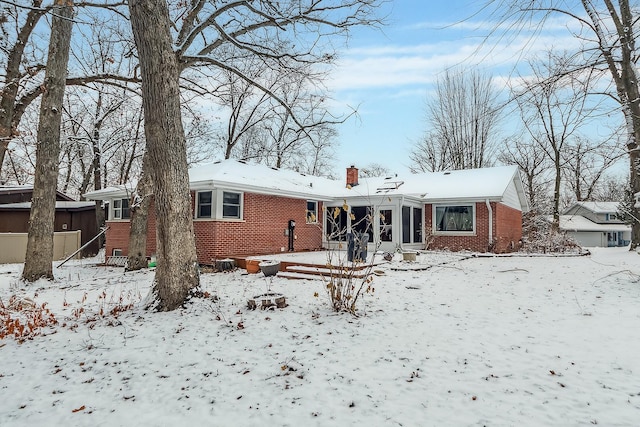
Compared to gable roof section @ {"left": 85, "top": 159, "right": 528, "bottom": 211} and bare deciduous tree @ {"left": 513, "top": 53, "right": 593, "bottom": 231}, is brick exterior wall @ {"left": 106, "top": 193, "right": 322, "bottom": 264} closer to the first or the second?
gable roof section @ {"left": 85, "top": 159, "right": 528, "bottom": 211}

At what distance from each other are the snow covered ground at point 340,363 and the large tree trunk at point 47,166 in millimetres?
2775

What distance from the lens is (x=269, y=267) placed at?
930cm

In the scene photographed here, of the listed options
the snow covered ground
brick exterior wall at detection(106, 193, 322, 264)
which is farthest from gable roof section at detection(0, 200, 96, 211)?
the snow covered ground

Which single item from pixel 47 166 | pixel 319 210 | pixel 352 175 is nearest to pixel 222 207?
pixel 47 166

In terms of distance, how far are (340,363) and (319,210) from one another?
1219cm

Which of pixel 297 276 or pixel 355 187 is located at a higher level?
pixel 355 187

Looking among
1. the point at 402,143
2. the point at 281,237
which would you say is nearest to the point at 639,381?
the point at 281,237

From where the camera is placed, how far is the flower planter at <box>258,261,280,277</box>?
930 centimetres

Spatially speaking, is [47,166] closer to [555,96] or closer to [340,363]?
[340,363]

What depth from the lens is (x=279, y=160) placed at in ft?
96.2

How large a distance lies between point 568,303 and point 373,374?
4.43 meters

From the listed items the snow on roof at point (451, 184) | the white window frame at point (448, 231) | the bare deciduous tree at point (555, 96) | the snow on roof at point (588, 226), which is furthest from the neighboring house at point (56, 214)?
the snow on roof at point (588, 226)

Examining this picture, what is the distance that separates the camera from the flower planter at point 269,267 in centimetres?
930

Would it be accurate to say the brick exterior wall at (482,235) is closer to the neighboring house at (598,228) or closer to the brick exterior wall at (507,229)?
the brick exterior wall at (507,229)
